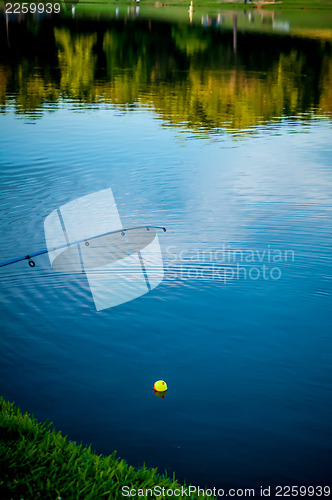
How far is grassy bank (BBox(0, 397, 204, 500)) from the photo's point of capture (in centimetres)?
580

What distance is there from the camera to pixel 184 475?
7.23 meters

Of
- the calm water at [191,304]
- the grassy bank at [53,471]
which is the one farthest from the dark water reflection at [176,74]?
the grassy bank at [53,471]

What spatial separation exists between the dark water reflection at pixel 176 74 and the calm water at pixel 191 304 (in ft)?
14.3

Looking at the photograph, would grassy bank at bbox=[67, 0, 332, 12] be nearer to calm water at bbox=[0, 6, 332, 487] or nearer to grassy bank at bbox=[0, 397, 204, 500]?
calm water at bbox=[0, 6, 332, 487]

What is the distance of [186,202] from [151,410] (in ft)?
33.7

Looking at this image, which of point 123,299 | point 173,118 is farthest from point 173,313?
point 173,118

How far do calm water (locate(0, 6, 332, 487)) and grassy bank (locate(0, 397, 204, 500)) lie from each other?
1.06 meters

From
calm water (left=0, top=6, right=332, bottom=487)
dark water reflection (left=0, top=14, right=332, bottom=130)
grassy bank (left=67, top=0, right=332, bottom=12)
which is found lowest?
calm water (left=0, top=6, right=332, bottom=487)

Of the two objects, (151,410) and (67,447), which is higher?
(67,447)

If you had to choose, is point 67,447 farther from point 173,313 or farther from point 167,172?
point 167,172

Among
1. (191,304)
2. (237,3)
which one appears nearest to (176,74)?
(191,304)

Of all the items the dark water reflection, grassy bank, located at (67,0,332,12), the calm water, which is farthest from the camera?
grassy bank, located at (67,0,332,12)

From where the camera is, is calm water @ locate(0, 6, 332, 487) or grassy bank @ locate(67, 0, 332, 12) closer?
calm water @ locate(0, 6, 332, 487)

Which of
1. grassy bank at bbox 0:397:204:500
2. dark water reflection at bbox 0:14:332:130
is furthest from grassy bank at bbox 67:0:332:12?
grassy bank at bbox 0:397:204:500
